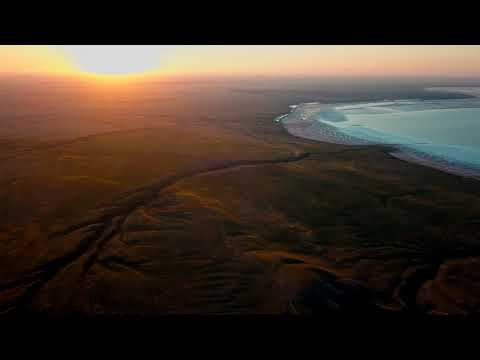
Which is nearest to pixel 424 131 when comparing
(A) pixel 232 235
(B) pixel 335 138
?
(B) pixel 335 138

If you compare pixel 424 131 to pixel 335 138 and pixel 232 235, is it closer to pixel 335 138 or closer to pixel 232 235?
pixel 335 138

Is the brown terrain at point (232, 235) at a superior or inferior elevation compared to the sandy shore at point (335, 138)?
inferior

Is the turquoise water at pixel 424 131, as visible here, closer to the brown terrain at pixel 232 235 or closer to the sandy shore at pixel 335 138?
the sandy shore at pixel 335 138

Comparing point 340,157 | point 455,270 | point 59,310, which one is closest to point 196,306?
point 59,310

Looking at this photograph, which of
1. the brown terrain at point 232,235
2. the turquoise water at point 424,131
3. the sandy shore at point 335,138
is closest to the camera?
the brown terrain at point 232,235

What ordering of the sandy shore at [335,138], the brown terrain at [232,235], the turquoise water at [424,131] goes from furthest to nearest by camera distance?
the turquoise water at [424,131], the sandy shore at [335,138], the brown terrain at [232,235]

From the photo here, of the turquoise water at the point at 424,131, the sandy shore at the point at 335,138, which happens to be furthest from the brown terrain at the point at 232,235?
the turquoise water at the point at 424,131

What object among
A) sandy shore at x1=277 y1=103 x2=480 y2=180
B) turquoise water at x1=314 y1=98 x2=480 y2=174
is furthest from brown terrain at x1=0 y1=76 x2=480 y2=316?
turquoise water at x1=314 y1=98 x2=480 y2=174
